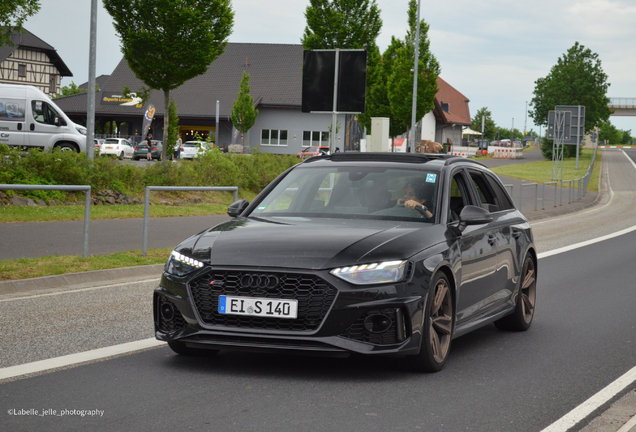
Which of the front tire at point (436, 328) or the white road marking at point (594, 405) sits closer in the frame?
the white road marking at point (594, 405)

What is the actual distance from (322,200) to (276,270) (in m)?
1.49

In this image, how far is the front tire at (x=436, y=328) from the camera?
237 inches

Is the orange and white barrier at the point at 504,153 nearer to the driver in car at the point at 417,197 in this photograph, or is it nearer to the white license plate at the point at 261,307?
the driver in car at the point at 417,197

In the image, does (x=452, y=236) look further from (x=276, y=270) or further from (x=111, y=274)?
(x=111, y=274)

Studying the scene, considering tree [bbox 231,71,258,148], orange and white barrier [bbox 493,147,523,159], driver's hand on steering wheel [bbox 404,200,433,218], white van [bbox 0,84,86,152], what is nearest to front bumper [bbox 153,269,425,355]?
driver's hand on steering wheel [bbox 404,200,433,218]

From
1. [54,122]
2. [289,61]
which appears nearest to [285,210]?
[54,122]

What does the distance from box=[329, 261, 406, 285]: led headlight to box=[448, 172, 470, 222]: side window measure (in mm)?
1294

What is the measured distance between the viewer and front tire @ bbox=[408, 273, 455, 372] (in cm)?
603

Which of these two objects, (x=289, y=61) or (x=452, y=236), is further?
(x=289, y=61)

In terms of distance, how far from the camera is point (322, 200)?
7.01 metres

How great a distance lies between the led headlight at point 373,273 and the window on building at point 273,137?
76.7 m

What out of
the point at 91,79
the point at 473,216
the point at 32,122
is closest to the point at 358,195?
the point at 473,216

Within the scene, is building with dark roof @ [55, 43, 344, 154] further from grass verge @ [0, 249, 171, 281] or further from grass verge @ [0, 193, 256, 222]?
grass verge @ [0, 249, 171, 281]

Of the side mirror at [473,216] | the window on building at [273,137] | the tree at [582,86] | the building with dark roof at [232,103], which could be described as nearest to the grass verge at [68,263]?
the side mirror at [473,216]
